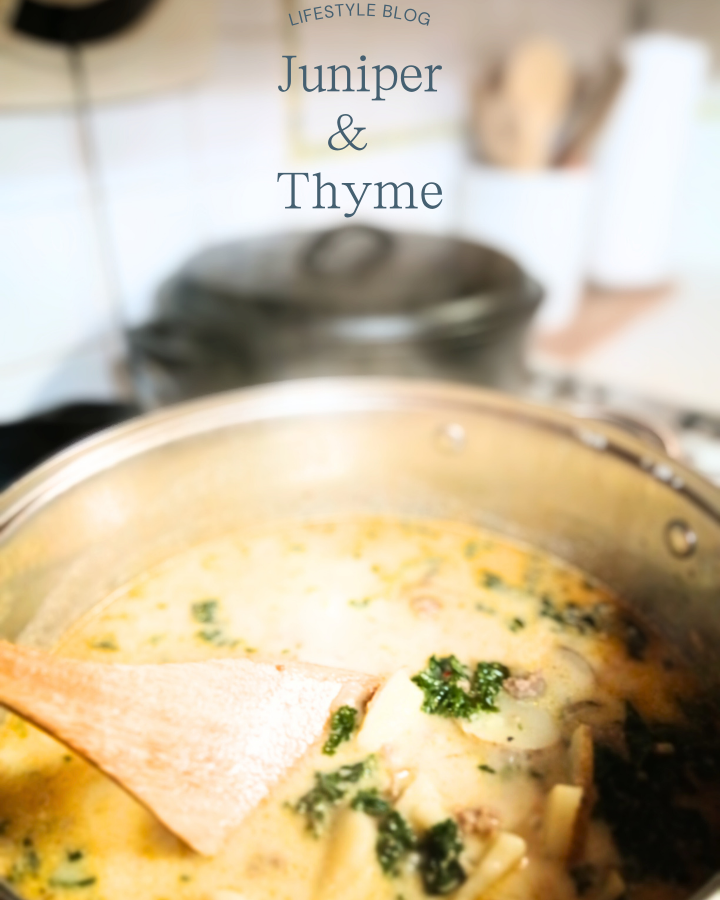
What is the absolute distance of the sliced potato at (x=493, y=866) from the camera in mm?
570

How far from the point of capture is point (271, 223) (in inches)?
52.8

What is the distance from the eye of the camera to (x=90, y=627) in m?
0.83

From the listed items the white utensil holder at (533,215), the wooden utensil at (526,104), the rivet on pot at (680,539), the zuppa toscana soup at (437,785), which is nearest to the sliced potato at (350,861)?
the zuppa toscana soup at (437,785)

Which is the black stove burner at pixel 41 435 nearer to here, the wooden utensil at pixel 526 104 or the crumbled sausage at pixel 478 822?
the crumbled sausage at pixel 478 822

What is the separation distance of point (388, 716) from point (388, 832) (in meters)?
0.08

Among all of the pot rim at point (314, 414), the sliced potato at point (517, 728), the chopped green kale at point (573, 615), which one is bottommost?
the chopped green kale at point (573, 615)

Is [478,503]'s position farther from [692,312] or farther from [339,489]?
[692,312]

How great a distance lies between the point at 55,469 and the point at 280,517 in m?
→ 0.33

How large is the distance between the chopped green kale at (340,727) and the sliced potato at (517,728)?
0.30ft

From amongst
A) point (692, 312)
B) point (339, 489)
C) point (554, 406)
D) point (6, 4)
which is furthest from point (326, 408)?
point (692, 312)

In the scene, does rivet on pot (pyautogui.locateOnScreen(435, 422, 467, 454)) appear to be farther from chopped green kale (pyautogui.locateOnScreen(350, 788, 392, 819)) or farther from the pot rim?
chopped green kale (pyautogui.locateOnScreen(350, 788, 392, 819))

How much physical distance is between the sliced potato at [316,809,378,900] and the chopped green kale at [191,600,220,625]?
0.28 metres

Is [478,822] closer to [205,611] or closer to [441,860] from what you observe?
[441,860]

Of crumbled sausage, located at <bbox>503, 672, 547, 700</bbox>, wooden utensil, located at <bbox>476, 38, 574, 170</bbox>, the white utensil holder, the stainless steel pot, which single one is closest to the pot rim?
the stainless steel pot
